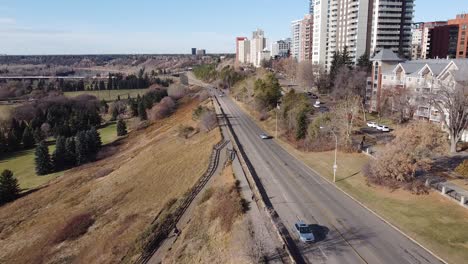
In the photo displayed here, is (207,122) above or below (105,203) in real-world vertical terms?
above

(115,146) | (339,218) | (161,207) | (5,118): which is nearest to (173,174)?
(161,207)

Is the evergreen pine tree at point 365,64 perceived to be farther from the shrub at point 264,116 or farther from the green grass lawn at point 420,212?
the green grass lawn at point 420,212

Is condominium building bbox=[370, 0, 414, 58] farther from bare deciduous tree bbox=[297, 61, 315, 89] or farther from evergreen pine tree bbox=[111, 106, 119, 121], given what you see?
evergreen pine tree bbox=[111, 106, 119, 121]

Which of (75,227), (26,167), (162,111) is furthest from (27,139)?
(75,227)

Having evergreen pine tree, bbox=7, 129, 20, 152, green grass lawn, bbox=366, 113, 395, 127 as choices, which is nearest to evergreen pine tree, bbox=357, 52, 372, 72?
green grass lawn, bbox=366, 113, 395, 127

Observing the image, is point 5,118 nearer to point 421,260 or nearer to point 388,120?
point 388,120

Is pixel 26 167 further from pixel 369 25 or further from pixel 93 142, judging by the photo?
pixel 369 25

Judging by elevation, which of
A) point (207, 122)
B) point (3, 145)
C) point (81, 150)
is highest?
point (207, 122)
